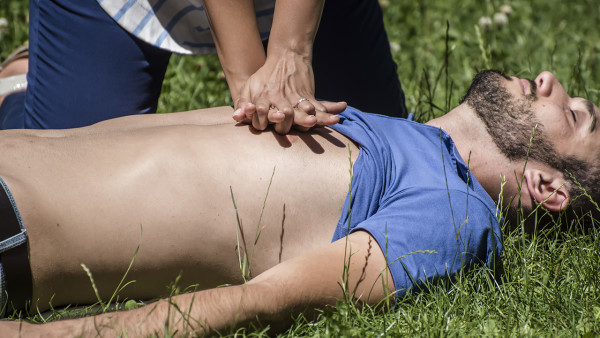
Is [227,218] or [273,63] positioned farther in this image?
[273,63]

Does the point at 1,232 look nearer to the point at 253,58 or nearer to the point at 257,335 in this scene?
the point at 257,335

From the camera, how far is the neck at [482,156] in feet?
7.80

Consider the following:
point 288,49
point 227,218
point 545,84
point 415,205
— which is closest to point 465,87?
point 545,84

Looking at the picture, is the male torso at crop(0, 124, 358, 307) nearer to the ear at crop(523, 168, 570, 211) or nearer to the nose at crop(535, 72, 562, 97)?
the ear at crop(523, 168, 570, 211)

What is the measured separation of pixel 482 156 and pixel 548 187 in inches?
10.1

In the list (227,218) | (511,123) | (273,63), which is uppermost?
(273,63)

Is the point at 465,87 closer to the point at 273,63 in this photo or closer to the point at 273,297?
the point at 273,63

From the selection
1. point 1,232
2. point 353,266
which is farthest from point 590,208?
point 1,232

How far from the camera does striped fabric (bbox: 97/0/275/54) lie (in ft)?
8.67

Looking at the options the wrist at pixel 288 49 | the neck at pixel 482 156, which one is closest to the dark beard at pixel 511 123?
the neck at pixel 482 156

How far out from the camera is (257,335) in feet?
5.53

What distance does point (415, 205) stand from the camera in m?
2.01

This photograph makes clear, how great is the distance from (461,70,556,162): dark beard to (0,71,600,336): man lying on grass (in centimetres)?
17

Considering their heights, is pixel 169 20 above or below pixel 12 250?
above
